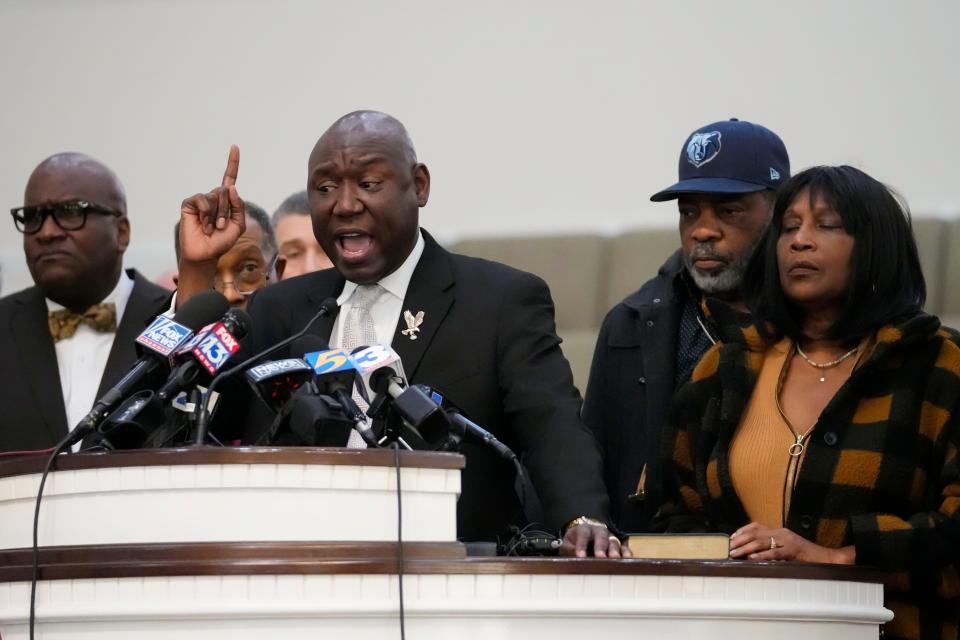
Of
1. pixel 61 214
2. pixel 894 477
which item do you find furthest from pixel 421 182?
pixel 61 214

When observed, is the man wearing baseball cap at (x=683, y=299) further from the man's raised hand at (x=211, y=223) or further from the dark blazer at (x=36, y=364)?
the dark blazer at (x=36, y=364)

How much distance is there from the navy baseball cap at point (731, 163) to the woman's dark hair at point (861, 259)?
1.43ft

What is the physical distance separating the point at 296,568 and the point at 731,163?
1590mm

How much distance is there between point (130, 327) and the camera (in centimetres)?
375

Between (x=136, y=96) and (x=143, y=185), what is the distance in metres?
0.31

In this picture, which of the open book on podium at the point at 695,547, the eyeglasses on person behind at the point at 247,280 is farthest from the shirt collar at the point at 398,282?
the eyeglasses on person behind at the point at 247,280

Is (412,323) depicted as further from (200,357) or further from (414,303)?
(200,357)

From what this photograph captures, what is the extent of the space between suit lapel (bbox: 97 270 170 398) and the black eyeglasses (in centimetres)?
22

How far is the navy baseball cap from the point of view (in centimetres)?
312

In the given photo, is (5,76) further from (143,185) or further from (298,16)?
(298,16)

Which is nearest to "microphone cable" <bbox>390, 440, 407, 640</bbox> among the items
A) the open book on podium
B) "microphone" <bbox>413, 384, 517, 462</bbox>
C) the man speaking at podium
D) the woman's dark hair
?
"microphone" <bbox>413, 384, 517, 462</bbox>

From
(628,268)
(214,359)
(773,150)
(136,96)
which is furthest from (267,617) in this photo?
(136,96)

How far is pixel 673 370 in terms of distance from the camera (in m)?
3.14

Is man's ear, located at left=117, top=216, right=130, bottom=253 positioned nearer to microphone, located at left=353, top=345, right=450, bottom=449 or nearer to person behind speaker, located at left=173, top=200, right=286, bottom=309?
person behind speaker, located at left=173, top=200, right=286, bottom=309
